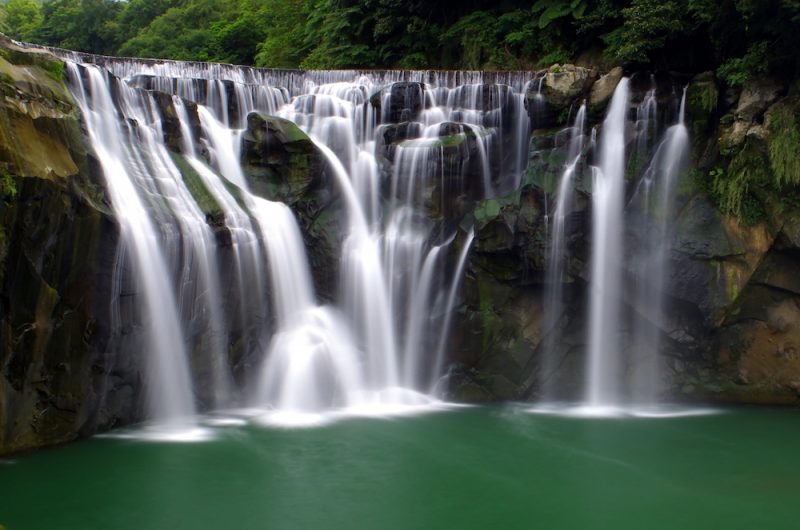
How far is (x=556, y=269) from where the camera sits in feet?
46.6

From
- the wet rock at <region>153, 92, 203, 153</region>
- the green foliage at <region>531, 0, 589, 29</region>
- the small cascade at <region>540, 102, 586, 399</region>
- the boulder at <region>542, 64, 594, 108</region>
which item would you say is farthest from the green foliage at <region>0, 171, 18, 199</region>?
the green foliage at <region>531, 0, 589, 29</region>

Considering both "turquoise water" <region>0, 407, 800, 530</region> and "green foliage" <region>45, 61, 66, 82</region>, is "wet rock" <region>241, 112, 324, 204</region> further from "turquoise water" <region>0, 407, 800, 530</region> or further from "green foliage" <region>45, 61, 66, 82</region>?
"turquoise water" <region>0, 407, 800, 530</region>

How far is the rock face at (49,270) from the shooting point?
9.46 metres

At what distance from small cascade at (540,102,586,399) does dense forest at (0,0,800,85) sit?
3513 mm

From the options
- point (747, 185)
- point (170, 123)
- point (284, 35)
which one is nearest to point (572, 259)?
point (747, 185)

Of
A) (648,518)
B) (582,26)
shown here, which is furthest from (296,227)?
(582,26)

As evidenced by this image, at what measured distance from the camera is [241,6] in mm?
41875

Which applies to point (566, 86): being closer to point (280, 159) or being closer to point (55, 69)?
point (280, 159)

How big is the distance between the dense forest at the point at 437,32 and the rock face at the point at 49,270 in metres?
7.61

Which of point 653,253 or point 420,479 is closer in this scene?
point 420,479

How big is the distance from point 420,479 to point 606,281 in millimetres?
6411

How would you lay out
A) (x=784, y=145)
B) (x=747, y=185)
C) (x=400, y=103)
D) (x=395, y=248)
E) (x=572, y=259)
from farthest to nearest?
(x=400, y=103)
(x=395, y=248)
(x=572, y=259)
(x=747, y=185)
(x=784, y=145)

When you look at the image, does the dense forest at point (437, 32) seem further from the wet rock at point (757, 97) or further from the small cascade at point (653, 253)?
the small cascade at point (653, 253)

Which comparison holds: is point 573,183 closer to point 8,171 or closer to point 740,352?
point 740,352
